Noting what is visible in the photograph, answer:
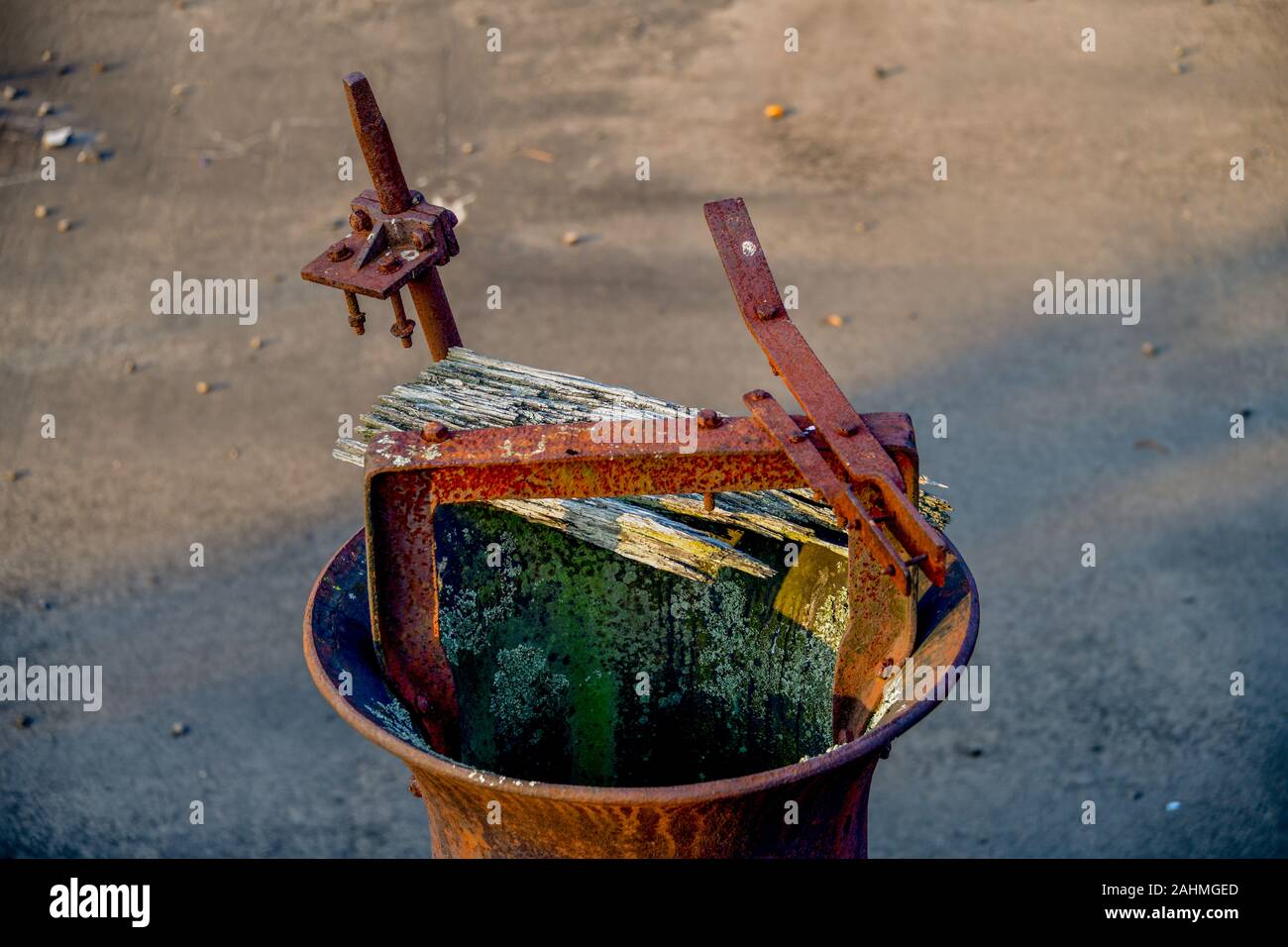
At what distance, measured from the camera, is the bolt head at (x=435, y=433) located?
2920mm

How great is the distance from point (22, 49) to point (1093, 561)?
7677mm

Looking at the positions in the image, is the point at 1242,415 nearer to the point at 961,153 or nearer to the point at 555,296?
the point at 961,153

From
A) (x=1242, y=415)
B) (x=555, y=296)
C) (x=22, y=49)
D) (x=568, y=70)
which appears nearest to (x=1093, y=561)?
(x=1242, y=415)

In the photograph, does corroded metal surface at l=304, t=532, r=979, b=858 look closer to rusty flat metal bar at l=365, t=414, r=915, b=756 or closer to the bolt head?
rusty flat metal bar at l=365, t=414, r=915, b=756

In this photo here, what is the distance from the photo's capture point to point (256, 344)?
7215 mm

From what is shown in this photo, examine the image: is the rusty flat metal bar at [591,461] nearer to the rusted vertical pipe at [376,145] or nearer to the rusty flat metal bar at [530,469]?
the rusty flat metal bar at [530,469]

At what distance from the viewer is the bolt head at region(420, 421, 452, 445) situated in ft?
9.58
